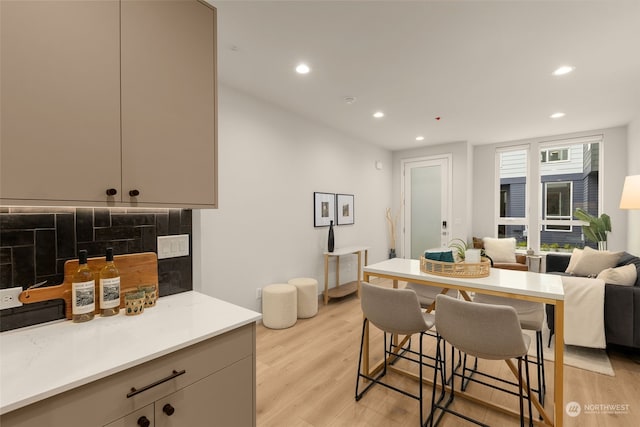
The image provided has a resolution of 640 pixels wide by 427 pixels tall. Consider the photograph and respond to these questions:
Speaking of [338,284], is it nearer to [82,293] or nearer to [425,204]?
[425,204]

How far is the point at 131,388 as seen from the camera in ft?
3.21

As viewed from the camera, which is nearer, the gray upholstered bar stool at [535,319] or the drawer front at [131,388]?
the drawer front at [131,388]

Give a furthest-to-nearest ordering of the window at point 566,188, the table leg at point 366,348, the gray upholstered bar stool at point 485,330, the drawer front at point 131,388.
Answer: the window at point 566,188, the table leg at point 366,348, the gray upholstered bar stool at point 485,330, the drawer front at point 131,388

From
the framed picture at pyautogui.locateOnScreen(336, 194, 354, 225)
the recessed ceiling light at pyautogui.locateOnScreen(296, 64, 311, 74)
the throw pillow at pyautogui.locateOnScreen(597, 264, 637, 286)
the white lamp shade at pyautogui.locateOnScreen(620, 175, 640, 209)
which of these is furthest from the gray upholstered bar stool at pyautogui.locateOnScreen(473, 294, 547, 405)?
the framed picture at pyautogui.locateOnScreen(336, 194, 354, 225)

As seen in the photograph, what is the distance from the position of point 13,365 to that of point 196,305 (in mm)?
661

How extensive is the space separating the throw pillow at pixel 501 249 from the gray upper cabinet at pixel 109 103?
202 inches

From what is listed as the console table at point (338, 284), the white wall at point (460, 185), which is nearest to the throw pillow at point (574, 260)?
the white wall at point (460, 185)

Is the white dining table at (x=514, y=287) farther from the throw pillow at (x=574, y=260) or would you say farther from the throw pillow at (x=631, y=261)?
the throw pillow at (x=574, y=260)

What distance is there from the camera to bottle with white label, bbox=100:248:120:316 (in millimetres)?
1307

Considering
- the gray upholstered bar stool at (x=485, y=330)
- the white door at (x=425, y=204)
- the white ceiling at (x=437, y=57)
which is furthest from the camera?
the white door at (x=425, y=204)

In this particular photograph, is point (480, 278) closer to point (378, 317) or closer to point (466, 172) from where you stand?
point (378, 317)

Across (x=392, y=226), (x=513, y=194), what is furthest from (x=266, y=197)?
(x=513, y=194)

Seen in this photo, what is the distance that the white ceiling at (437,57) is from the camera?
197 centimetres

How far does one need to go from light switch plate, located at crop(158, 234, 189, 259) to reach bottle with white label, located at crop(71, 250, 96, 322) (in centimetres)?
38
